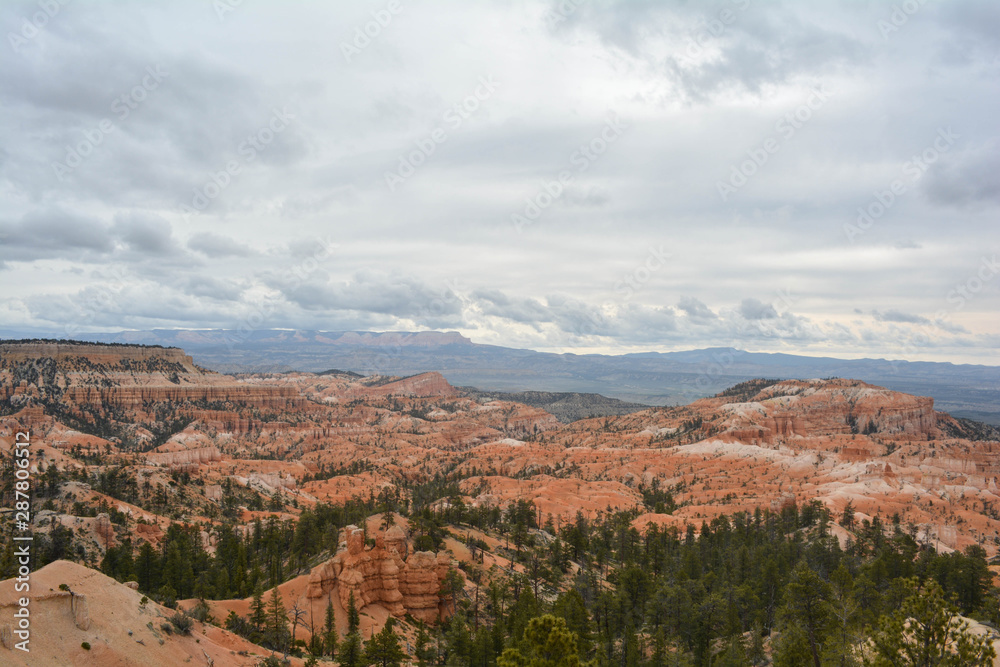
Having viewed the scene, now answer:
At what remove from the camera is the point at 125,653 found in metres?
25.4

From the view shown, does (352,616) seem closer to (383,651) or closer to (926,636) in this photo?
(383,651)

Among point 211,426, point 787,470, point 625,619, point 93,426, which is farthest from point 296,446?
point 625,619

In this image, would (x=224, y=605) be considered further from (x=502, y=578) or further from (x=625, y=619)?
(x=625, y=619)

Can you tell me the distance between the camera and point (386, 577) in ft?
167

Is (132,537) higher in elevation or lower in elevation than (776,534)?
higher

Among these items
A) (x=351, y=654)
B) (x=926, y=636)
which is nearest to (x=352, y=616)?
(x=351, y=654)

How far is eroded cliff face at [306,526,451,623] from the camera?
160ft

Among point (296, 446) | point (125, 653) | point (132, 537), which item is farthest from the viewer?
point (296, 446)

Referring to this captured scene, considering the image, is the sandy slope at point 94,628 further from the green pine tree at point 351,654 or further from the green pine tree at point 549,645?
the green pine tree at point 549,645

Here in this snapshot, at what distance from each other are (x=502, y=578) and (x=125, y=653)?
39.9m

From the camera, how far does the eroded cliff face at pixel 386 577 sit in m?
48.7

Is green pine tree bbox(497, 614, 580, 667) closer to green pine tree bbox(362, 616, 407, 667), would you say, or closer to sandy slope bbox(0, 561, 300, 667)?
green pine tree bbox(362, 616, 407, 667)

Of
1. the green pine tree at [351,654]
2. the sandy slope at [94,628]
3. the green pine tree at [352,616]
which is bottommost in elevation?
the green pine tree at [352,616]

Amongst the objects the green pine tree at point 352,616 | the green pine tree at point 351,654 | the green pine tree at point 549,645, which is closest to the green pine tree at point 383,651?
the green pine tree at point 351,654
